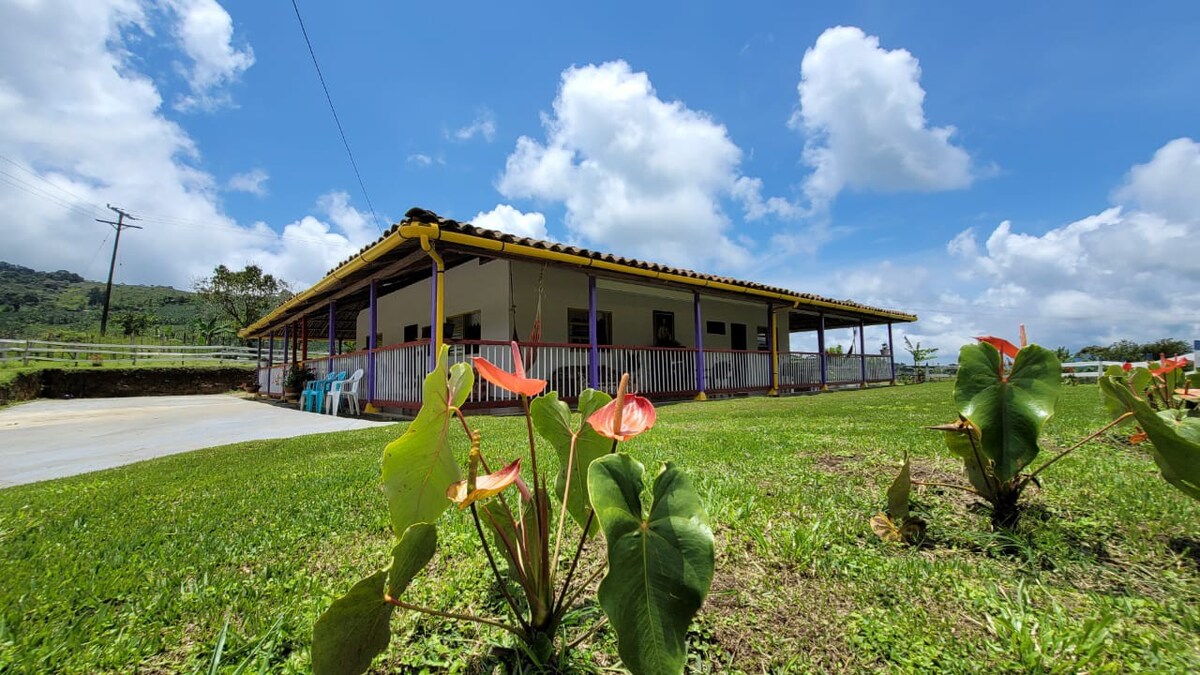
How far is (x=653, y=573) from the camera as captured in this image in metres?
0.74

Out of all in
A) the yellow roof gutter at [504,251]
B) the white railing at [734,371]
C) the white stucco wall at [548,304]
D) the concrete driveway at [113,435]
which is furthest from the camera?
the white railing at [734,371]

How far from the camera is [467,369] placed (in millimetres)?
1068

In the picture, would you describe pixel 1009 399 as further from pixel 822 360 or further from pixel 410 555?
pixel 822 360

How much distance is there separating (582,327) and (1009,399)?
9.51 m

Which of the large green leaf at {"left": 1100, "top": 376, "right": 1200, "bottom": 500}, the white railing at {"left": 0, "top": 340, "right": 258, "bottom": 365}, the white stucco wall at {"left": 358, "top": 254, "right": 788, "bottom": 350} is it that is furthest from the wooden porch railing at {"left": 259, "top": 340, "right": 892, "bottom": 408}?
the white railing at {"left": 0, "top": 340, "right": 258, "bottom": 365}

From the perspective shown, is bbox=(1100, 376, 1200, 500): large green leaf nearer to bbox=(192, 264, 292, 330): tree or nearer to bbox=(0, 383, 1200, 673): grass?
bbox=(0, 383, 1200, 673): grass

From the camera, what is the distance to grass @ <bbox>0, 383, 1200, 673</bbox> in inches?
44.4

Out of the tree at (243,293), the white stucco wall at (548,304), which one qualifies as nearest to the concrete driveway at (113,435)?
the white stucco wall at (548,304)

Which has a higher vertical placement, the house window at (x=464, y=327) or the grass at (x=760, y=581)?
the house window at (x=464, y=327)

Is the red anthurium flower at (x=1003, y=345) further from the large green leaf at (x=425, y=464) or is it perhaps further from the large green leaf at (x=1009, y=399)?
the large green leaf at (x=425, y=464)

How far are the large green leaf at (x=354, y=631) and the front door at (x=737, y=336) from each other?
14.4m

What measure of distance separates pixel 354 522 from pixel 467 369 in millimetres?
1548

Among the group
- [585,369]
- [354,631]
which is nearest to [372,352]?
[585,369]

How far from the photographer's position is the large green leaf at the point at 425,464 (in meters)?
0.92
